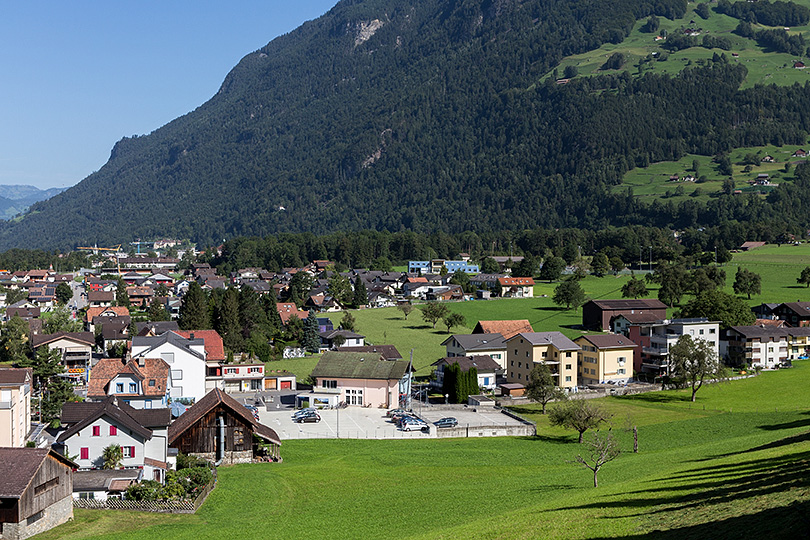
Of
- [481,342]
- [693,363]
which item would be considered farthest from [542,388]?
[481,342]

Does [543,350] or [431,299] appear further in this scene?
[431,299]

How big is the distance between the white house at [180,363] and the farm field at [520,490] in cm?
1551

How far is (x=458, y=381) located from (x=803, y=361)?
3426cm

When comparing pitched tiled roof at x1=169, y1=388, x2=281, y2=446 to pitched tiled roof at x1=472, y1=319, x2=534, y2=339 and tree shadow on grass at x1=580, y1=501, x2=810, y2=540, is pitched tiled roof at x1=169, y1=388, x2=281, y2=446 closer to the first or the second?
tree shadow on grass at x1=580, y1=501, x2=810, y2=540

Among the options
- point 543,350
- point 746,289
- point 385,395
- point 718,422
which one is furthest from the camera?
point 746,289

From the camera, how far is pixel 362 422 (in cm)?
4803

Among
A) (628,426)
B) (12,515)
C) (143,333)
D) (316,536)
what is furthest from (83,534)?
(143,333)

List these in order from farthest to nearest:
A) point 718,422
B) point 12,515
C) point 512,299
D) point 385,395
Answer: point 512,299, point 385,395, point 718,422, point 12,515

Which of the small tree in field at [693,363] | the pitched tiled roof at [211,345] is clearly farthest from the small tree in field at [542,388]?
the pitched tiled roof at [211,345]

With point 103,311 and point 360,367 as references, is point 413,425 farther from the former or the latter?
point 103,311

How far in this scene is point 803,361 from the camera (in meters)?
70.1

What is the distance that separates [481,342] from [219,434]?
31989mm

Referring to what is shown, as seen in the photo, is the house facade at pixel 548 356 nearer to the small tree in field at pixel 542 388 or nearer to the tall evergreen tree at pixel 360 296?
the small tree in field at pixel 542 388

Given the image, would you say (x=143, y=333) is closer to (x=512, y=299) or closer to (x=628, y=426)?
(x=628, y=426)
